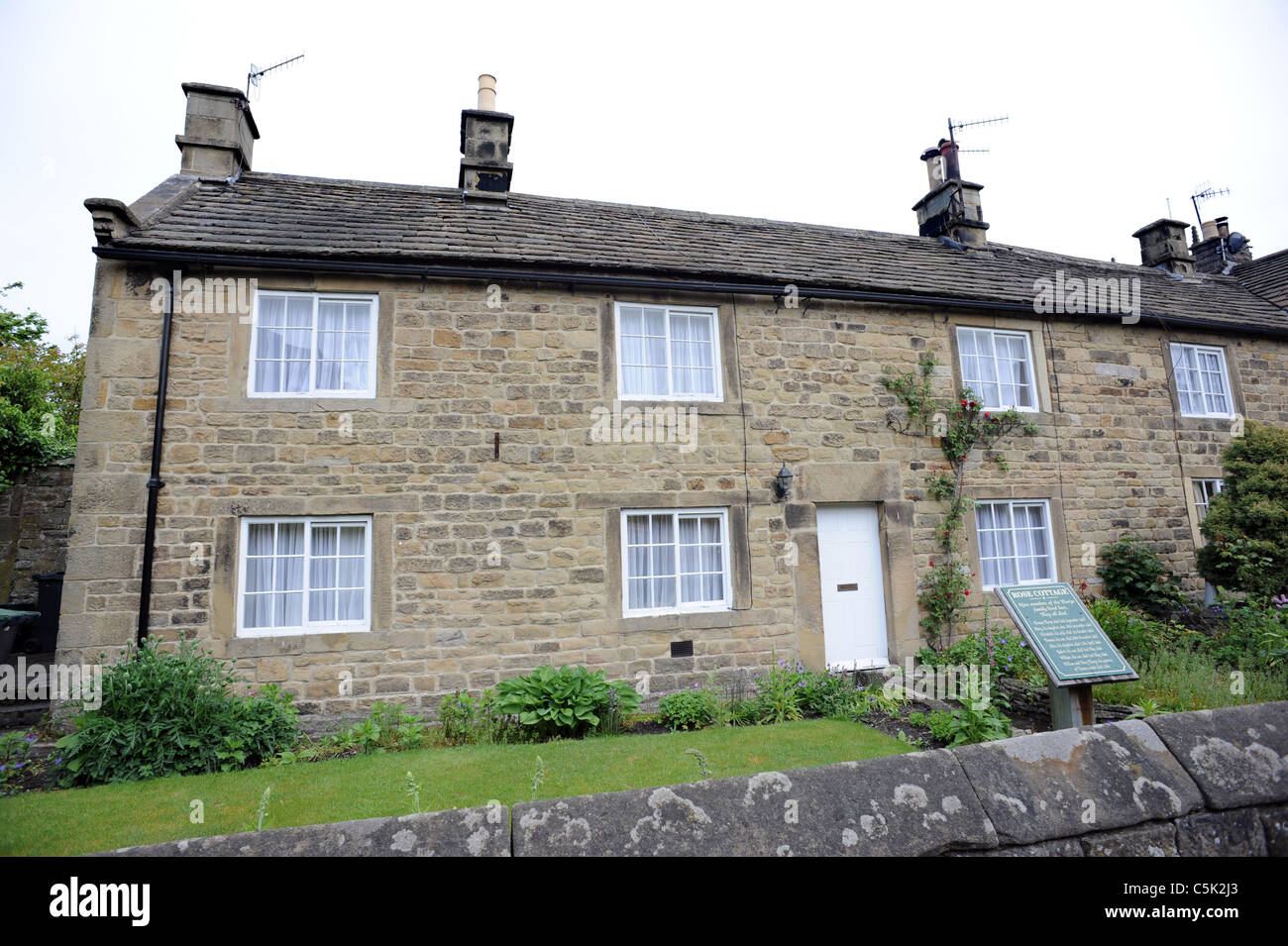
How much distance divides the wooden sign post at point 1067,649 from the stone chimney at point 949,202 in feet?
33.2

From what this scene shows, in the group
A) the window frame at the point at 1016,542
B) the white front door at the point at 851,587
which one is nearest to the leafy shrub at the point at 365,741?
the white front door at the point at 851,587

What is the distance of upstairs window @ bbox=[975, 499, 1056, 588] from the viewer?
997 cm

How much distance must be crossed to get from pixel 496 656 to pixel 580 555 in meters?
1.60

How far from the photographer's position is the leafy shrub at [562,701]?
6809mm

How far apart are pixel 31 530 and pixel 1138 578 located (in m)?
20.1

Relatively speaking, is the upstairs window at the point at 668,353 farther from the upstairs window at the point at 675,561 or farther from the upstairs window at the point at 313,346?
the upstairs window at the point at 313,346

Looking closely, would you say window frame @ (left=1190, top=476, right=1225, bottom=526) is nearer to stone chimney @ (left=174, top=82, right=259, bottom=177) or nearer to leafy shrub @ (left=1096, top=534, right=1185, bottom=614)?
leafy shrub @ (left=1096, top=534, right=1185, bottom=614)

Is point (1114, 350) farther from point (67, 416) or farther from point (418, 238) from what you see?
point (67, 416)

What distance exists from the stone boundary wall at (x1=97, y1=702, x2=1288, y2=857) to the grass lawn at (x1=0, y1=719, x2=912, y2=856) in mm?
3071

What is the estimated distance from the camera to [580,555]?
324 inches

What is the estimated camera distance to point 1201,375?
11992mm
